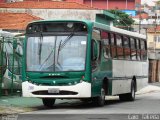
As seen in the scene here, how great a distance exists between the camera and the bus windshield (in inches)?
814

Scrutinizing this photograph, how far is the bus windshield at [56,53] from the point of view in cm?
2069

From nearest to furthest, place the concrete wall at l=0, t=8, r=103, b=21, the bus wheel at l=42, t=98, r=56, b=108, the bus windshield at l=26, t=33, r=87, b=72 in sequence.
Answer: the bus windshield at l=26, t=33, r=87, b=72 → the bus wheel at l=42, t=98, r=56, b=108 → the concrete wall at l=0, t=8, r=103, b=21

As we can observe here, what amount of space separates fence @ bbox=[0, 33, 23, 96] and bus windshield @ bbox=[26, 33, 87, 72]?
401 centimetres

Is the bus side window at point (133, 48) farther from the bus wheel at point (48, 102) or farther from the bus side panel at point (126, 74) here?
the bus wheel at point (48, 102)

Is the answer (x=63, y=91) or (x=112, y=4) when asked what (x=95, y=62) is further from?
(x=112, y=4)

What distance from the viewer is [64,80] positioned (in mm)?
20531

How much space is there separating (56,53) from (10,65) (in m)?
5.53

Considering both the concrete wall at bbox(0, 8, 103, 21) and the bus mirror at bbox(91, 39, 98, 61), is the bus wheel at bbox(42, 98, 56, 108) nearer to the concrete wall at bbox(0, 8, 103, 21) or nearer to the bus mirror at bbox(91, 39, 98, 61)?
the bus mirror at bbox(91, 39, 98, 61)

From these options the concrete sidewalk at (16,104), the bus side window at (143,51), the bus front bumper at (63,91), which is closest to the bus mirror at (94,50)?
the bus front bumper at (63,91)

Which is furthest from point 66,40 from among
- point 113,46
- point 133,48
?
point 133,48

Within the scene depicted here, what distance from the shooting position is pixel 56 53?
20.8 meters

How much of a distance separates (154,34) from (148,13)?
121ft

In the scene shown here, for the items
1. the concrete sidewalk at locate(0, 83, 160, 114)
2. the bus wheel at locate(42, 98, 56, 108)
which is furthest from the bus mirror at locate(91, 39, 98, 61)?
the concrete sidewalk at locate(0, 83, 160, 114)

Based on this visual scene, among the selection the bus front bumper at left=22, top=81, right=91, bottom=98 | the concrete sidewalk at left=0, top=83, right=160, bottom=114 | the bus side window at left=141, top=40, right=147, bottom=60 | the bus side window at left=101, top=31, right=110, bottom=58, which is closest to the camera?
the concrete sidewalk at left=0, top=83, right=160, bottom=114
